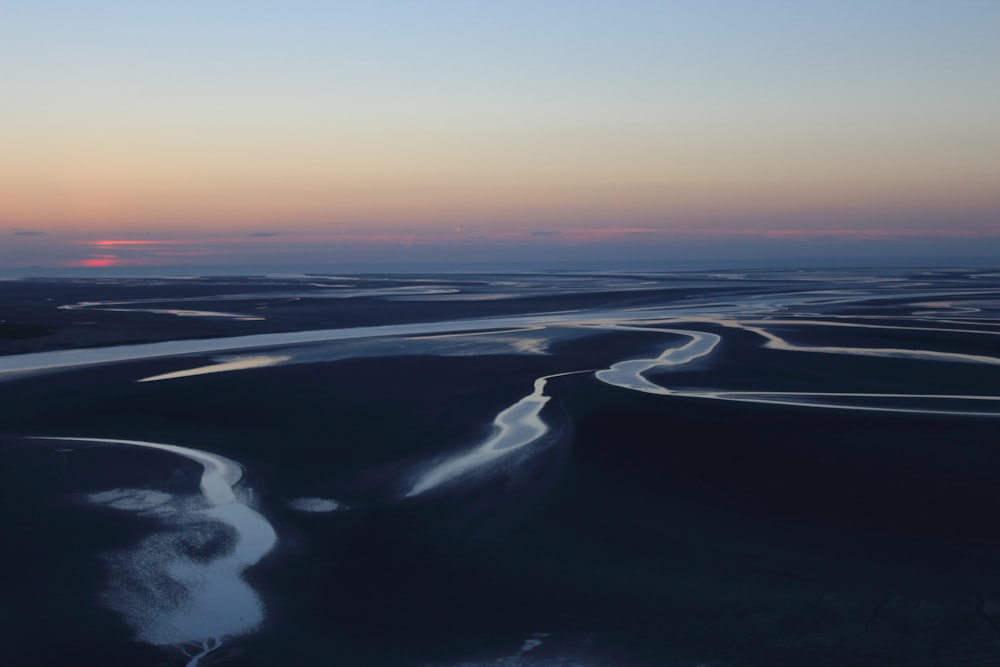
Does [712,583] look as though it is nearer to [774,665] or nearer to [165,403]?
[774,665]

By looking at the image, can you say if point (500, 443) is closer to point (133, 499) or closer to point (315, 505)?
point (315, 505)

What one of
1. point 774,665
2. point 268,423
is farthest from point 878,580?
point 268,423

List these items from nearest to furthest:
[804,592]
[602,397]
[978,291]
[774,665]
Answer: [774,665], [804,592], [602,397], [978,291]

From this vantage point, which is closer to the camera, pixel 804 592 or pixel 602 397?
pixel 804 592

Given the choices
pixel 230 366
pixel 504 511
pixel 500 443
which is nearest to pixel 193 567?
pixel 504 511

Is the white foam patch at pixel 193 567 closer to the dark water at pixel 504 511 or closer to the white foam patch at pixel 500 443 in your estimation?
the dark water at pixel 504 511

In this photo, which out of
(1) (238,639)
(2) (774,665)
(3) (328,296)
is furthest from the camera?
(3) (328,296)

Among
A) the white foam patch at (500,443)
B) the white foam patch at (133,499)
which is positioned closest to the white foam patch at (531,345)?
the white foam patch at (500,443)

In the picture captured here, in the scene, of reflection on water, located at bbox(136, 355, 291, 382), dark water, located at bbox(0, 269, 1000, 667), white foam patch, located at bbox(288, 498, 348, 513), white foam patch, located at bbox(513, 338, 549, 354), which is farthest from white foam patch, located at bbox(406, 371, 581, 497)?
reflection on water, located at bbox(136, 355, 291, 382)

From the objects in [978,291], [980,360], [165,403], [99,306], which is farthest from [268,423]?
[978,291]

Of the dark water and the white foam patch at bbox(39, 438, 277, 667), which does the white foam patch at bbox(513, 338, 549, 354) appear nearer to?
the dark water
